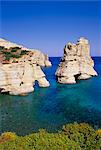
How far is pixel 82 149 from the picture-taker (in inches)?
864

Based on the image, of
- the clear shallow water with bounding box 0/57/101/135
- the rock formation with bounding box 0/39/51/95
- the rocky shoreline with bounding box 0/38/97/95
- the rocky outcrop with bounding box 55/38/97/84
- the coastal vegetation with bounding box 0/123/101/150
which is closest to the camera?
the coastal vegetation with bounding box 0/123/101/150

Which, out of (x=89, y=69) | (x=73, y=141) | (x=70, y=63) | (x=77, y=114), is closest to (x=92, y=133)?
(x=73, y=141)

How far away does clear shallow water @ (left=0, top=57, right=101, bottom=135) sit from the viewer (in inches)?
A: 1516

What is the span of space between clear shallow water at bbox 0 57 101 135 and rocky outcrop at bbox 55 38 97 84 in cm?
1188

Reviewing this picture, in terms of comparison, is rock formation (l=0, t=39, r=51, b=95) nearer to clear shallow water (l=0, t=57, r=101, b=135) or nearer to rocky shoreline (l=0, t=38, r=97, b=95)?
rocky shoreline (l=0, t=38, r=97, b=95)

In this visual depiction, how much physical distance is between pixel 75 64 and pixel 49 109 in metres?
38.4

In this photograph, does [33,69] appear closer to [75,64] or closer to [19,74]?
[19,74]

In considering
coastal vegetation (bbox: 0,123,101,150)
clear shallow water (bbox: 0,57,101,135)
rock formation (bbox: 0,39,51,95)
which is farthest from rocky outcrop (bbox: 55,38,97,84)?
coastal vegetation (bbox: 0,123,101,150)

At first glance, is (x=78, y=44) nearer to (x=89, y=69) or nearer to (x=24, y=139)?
(x=89, y=69)

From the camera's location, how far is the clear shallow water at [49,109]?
38500 mm

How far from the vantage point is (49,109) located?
47.6 metres

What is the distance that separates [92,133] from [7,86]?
129 ft

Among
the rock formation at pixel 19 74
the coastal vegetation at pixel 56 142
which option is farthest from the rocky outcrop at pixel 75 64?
the coastal vegetation at pixel 56 142

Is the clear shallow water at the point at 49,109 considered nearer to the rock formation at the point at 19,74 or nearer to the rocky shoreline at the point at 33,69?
the rock formation at the point at 19,74
